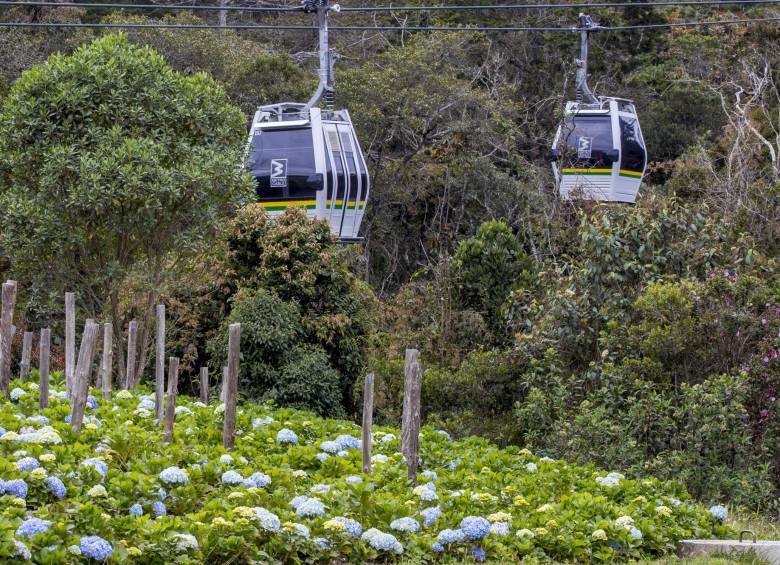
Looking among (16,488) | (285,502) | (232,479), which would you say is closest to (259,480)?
(232,479)

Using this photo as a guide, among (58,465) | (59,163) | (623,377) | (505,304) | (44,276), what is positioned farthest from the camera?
(505,304)

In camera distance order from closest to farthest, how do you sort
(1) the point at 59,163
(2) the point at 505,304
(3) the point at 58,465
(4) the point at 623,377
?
(3) the point at 58,465 → (4) the point at 623,377 → (1) the point at 59,163 → (2) the point at 505,304

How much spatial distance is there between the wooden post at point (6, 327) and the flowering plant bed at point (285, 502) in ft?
0.94

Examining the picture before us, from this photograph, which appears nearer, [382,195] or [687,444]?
[687,444]

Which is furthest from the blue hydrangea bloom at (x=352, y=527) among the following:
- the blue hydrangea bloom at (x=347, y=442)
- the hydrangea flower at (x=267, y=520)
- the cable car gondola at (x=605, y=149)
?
the cable car gondola at (x=605, y=149)

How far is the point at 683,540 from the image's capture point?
9.00 m

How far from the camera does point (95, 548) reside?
660 centimetres

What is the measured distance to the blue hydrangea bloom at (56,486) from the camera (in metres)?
7.48

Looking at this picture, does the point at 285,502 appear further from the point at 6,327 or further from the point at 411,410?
the point at 6,327

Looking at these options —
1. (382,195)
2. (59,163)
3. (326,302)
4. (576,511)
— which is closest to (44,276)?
(59,163)

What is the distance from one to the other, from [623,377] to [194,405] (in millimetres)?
4718

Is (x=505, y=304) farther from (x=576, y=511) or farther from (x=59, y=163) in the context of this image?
(x=576, y=511)

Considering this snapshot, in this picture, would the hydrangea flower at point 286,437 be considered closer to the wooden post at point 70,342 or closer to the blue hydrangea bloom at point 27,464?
the wooden post at point 70,342

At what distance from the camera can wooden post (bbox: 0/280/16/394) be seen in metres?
10.6
